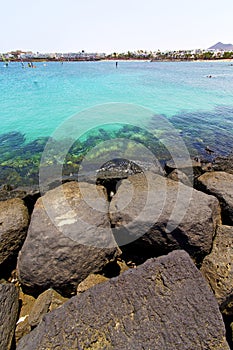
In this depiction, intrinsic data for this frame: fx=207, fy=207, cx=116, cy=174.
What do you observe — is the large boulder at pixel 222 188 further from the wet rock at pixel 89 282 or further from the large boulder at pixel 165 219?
the wet rock at pixel 89 282

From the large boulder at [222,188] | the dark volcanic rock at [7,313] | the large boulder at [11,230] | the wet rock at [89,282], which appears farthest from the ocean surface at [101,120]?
the wet rock at [89,282]

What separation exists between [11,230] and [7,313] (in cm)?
126

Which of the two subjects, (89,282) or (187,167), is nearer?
(89,282)

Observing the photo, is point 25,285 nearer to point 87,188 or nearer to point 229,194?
point 87,188

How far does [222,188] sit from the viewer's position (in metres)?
4.23

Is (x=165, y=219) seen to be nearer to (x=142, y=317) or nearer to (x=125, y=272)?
(x=125, y=272)

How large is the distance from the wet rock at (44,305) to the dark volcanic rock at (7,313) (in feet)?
0.74

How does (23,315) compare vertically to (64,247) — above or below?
below

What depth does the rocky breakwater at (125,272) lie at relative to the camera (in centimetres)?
204

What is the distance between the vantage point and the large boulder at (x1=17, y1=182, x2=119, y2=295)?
3.03 metres

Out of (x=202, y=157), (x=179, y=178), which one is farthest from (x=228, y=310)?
(x=202, y=157)

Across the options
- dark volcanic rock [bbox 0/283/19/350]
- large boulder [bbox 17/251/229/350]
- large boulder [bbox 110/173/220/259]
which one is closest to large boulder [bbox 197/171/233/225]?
large boulder [bbox 110/173/220/259]

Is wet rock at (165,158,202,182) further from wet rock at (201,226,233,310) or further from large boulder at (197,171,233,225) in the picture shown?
wet rock at (201,226,233,310)

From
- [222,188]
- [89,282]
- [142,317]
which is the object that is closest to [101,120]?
[222,188]
